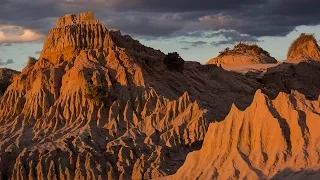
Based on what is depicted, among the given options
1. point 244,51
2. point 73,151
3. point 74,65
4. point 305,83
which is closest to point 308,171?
point 73,151

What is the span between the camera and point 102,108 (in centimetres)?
4628

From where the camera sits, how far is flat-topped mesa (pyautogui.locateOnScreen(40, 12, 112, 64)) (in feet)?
167

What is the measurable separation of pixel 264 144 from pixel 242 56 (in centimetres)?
5827

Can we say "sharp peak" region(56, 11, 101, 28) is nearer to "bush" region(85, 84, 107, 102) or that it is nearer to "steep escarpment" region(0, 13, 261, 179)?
"steep escarpment" region(0, 13, 261, 179)

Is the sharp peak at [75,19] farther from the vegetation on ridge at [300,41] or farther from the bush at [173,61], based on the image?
the vegetation on ridge at [300,41]

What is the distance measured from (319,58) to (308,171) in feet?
200

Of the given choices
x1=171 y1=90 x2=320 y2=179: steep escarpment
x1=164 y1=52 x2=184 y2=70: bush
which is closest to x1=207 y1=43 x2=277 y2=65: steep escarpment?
x1=164 y1=52 x2=184 y2=70: bush

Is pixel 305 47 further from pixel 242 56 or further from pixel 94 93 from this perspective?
pixel 94 93

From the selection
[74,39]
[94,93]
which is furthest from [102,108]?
[74,39]

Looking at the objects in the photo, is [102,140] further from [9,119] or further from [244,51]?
[244,51]

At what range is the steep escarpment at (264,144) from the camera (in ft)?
84.5

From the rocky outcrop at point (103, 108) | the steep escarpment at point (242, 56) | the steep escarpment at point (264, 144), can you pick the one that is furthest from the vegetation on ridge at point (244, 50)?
the steep escarpment at point (264, 144)

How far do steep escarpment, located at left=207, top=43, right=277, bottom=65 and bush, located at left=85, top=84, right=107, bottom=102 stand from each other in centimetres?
3658

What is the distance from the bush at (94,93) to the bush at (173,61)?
7.98m
